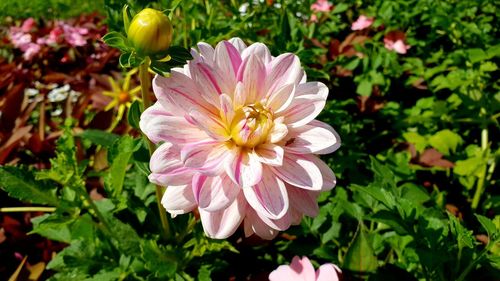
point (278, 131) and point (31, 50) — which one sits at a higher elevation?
point (278, 131)

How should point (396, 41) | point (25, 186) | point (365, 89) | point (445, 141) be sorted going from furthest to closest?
point (396, 41) < point (365, 89) < point (445, 141) < point (25, 186)

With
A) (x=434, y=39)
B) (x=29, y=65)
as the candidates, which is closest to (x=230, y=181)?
(x=434, y=39)

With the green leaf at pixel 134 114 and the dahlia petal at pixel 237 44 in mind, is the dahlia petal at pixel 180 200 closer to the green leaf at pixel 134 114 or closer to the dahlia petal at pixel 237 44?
the green leaf at pixel 134 114

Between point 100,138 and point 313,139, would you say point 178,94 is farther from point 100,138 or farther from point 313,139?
point 100,138

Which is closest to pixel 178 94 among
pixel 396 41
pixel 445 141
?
pixel 445 141

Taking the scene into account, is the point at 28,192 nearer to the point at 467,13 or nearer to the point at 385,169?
the point at 385,169

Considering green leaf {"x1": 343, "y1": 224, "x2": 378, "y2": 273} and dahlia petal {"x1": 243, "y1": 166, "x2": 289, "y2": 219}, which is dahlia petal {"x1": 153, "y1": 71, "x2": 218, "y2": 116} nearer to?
dahlia petal {"x1": 243, "y1": 166, "x2": 289, "y2": 219}

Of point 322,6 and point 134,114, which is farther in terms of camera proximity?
point 322,6
